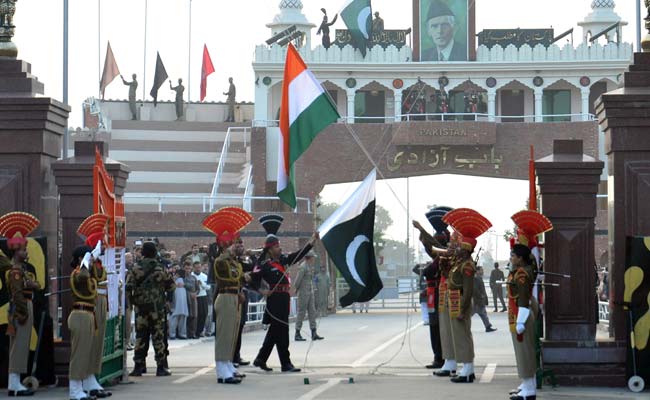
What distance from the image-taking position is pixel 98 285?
1717 cm

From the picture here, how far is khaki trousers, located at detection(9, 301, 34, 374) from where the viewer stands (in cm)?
1720

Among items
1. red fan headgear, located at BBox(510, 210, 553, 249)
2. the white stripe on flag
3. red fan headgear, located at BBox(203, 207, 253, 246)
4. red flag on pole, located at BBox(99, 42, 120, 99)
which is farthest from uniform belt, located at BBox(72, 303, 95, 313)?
red flag on pole, located at BBox(99, 42, 120, 99)

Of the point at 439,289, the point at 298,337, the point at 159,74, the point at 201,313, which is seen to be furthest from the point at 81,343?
the point at 159,74

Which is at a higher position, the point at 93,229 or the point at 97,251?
the point at 93,229

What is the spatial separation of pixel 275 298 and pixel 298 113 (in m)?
2.66

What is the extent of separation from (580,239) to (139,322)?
5659 mm

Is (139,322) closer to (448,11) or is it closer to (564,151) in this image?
(564,151)

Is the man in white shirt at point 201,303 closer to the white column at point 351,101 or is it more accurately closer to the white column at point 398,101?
the white column at point 351,101

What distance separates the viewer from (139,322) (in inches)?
778

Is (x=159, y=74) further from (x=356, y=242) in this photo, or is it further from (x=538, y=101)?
(x=356, y=242)

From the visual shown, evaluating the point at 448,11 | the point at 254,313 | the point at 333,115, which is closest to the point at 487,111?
the point at 448,11

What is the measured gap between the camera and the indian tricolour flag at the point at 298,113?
65.4 ft

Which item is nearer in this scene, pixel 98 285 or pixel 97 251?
pixel 97 251

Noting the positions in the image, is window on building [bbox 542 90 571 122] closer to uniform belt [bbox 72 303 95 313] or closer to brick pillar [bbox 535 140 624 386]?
brick pillar [bbox 535 140 624 386]
